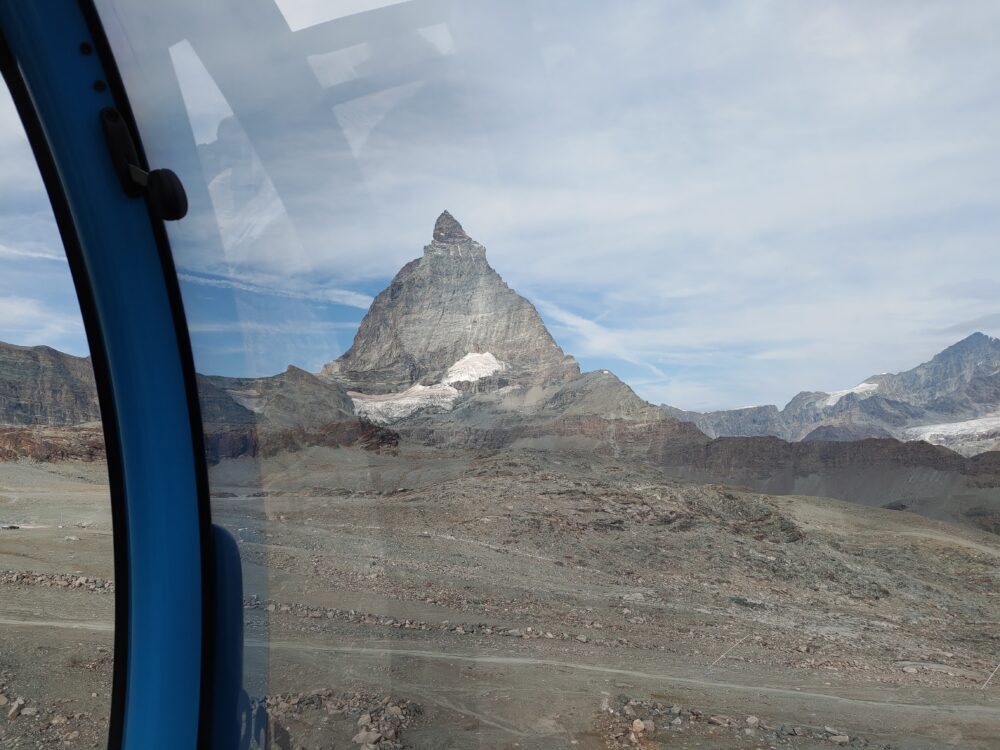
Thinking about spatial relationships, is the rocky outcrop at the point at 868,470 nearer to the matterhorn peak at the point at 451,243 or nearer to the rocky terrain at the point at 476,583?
the rocky terrain at the point at 476,583

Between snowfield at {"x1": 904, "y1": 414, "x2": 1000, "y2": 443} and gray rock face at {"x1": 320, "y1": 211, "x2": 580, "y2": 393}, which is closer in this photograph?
gray rock face at {"x1": 320, "y1": 211, "x2": 580, "y2": 393}

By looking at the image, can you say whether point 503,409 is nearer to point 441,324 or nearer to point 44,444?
point 441,324

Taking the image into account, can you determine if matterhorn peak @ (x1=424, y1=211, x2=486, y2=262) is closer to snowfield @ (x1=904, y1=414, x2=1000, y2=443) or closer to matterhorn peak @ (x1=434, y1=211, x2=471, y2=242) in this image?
matterhorn peak @ (x1=434, y1=211, x2=471, y2=242)

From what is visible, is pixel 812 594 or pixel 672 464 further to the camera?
pixel 672 464

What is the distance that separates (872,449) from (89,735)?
852 centimetres

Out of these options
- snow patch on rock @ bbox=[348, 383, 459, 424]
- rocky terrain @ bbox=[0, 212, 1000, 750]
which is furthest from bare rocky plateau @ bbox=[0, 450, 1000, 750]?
snow patch on rock @ bbox=[348, 383, 459, 424]

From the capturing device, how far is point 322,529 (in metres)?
1.58

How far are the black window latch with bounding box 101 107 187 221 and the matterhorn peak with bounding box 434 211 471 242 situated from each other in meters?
1.02

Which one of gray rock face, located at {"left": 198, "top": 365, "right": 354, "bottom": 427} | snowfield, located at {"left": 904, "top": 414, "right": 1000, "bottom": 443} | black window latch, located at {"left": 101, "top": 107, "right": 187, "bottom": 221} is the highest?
black window latch, located at {"left": 101, "top": 107, "right": 187, "bottom": 221}

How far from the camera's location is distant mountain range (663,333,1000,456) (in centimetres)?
463

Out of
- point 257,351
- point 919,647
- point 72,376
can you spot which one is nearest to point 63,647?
point 72,376

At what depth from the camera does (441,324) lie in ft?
8.06

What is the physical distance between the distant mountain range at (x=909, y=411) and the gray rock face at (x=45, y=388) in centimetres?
422

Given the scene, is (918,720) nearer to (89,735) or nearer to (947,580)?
(947,580)
